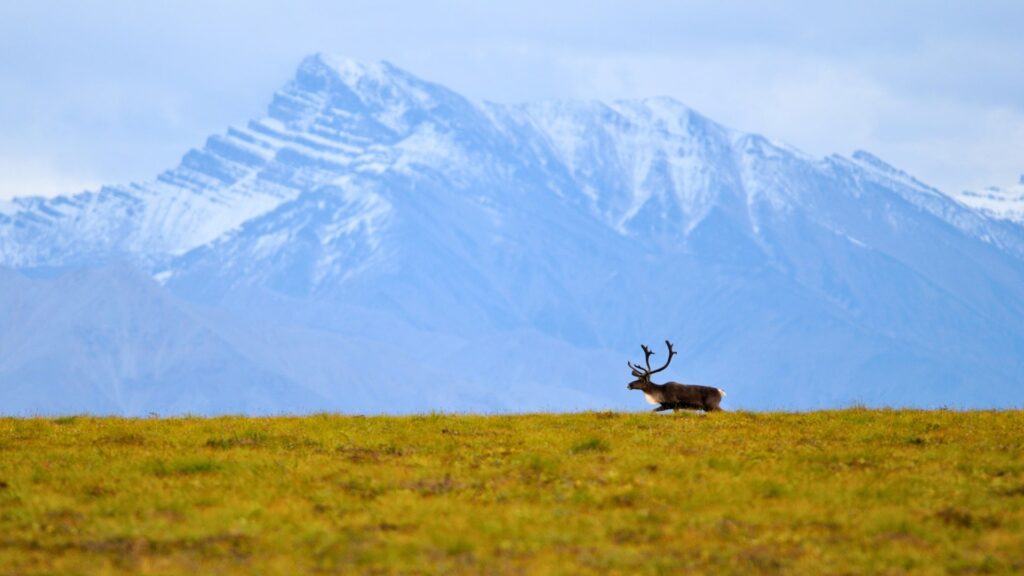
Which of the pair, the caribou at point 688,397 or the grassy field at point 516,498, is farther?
the caribou at point 688,397

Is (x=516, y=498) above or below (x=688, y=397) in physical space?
below

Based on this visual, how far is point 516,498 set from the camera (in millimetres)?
26234

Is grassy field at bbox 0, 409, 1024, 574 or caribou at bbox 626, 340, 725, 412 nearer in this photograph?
grassy field at bbox 0, 409, 1024, 574

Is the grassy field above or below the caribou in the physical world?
below

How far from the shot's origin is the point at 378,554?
22469mm

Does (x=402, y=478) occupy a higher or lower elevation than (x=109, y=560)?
higher

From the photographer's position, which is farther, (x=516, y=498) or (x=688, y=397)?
(x=688, y=397)

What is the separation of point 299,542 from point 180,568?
2014 mm

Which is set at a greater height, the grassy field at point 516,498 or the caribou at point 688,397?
the caribou at point 688,397

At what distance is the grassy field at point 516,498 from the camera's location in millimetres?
22406

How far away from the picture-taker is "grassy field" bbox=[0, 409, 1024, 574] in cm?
2241

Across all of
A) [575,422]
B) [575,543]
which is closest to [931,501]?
[575,543]

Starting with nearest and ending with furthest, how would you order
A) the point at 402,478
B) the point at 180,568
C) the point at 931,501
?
the point at 180,568 → the point at 931,501 → the point at 402,478

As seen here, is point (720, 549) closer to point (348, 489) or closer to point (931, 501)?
point (931, 501)
